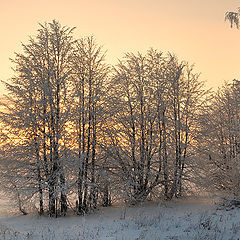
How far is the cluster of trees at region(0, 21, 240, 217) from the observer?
13.3 metres

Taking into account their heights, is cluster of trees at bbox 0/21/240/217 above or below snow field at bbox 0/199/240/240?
above

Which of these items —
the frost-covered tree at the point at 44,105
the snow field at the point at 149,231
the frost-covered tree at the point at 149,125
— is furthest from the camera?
the frost-covered tree at the point at 149,125

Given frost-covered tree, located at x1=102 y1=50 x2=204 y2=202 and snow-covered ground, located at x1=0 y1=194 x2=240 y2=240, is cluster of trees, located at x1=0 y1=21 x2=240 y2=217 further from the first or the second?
snow-covered ground, located at x1=0 y1=194 x2=240 y2=240

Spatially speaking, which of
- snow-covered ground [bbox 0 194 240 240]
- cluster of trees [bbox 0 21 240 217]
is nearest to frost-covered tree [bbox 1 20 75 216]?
cluster of trees [bbox 0 21 240 217]

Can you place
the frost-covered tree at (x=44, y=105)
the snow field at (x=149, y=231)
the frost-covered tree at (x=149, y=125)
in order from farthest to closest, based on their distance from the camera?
1. the frost-covered tree at (x=149, y=125)
2. the frost-covered tree at (x=44, y=105)
3. the snow field at (x=149, y=231)

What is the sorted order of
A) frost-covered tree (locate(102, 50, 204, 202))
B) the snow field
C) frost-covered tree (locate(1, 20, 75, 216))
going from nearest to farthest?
1. the snow field
2. frost-covered tree (locate(1, 20, 75, 216))
3. frost-covered tree (locate(102, 50, 204, 202))

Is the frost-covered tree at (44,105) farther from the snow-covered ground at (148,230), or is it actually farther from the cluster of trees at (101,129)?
the snow-covered ground at (148,230)

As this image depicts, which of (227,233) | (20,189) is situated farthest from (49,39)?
(227,233)

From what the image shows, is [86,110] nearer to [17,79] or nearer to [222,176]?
[17,79]

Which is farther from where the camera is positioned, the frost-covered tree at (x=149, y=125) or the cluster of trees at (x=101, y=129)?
the frost-covered tree at (x=149, y=125)

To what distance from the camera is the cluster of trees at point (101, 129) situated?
13.3 m

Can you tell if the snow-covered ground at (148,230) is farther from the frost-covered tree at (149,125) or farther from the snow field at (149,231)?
the frost-covered tree at (149,125)

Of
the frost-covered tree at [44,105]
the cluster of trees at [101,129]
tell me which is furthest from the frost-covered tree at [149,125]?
the frost-covered tree at [44,105]

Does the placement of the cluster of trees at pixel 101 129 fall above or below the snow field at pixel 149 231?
above
